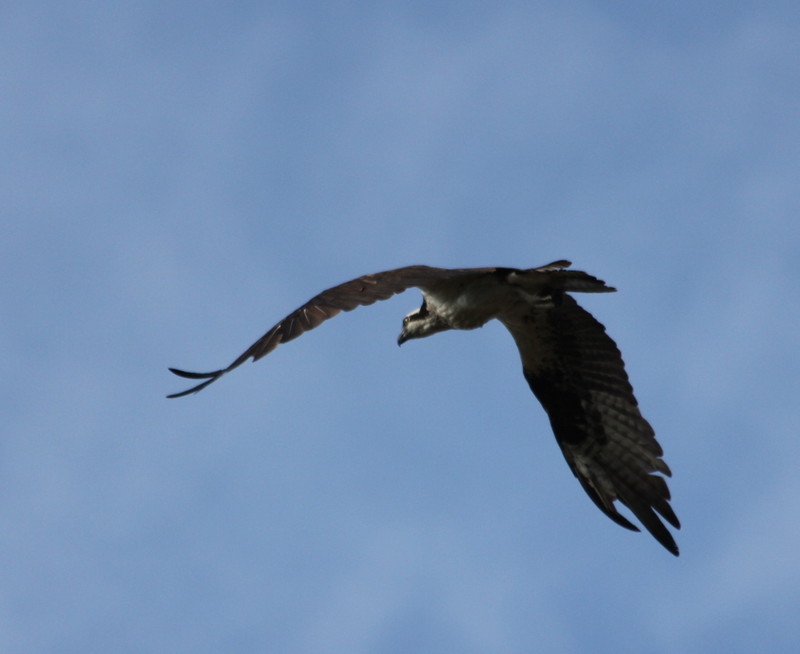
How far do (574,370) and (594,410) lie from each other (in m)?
0.40

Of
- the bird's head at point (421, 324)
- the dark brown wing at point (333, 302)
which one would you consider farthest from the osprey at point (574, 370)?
the dark brown wing at point (333, 302)

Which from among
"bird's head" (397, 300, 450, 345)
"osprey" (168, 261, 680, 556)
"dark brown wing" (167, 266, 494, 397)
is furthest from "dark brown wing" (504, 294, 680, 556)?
"dark brown wing" (167, 266, 494, 397)

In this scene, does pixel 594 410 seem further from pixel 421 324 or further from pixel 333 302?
pixel 333 302

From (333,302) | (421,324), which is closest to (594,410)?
(421,324)

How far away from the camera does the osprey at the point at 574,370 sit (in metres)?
9.34

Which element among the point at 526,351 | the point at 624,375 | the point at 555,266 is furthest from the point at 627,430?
the point at 555,266

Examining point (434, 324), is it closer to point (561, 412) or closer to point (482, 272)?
point (482, 272)

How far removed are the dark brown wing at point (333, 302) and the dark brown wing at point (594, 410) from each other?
5.63 feet

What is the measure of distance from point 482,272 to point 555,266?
55cm

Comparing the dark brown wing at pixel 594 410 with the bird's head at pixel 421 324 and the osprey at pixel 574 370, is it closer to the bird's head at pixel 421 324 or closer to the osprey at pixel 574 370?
the osprey at pixel 574 370

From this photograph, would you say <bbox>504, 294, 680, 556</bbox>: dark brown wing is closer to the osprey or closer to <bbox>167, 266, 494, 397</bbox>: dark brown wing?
the osprey

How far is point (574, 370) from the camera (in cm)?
1020

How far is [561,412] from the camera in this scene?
1043 cm

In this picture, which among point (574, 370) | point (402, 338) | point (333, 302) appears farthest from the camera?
point (574, 370)
